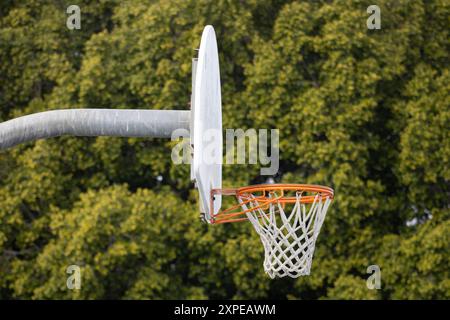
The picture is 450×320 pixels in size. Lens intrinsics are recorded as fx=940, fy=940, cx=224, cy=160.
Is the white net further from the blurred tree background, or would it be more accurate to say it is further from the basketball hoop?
the blurred tree background

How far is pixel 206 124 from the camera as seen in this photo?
5215 millimetres

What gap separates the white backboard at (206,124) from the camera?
473cm

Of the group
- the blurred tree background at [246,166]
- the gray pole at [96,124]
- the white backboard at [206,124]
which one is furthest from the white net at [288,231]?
the blurred tree background at [246,166]

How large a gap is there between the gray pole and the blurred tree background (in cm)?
475

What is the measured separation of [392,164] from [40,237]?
4132 millimetres

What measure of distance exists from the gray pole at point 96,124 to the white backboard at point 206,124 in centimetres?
16

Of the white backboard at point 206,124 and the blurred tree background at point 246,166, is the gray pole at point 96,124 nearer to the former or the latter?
the white backboard at point 206,124

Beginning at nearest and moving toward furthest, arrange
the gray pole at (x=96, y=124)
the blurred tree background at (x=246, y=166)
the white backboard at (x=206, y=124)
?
the white backboard at (x=206, y=124) < the gray pole at (x=96, y=124) < the blurred tree background at (x=246, y=166)

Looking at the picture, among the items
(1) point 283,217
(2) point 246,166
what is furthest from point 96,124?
(2) point 246,166

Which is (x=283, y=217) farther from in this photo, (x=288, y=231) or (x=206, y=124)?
(x=206, y=124)

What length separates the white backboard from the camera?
186 inches

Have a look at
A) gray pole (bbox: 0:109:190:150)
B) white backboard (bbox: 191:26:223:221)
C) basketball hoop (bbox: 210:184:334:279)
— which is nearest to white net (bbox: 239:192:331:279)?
basketball hoop (bbox: 210:184:334:279)

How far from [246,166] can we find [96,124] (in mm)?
5278
